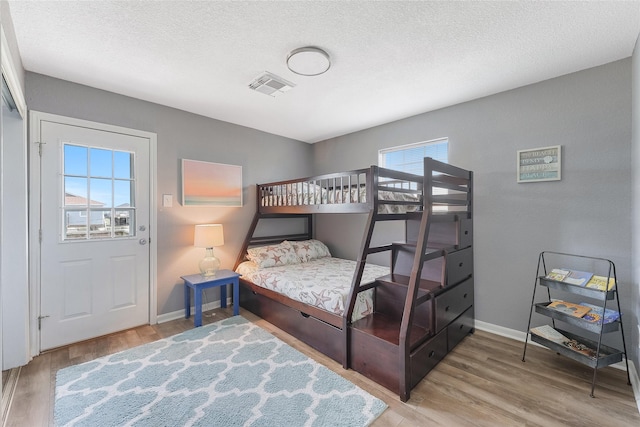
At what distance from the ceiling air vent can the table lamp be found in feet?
5.17

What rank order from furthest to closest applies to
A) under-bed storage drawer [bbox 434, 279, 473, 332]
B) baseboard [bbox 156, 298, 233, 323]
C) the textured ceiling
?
baseboard [bbox 156, 298, 233, 323] → under-bed storage drawer [bbox 434, 279, 473, 332] → the textured ceiling

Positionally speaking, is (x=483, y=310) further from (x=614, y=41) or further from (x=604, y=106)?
(x=614, y=41)

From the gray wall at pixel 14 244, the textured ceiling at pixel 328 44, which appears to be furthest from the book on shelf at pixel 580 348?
the gray wall at pixel 14 244

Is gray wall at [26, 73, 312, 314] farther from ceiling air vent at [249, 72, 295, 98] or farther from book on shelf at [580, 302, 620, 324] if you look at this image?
book on shelf at [580, 302, 620, 324]

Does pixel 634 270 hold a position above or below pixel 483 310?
above

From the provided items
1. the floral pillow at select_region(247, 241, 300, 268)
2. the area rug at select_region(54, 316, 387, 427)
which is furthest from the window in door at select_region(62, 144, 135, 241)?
the floral pillow at select_region(247, 241, 300, 268)

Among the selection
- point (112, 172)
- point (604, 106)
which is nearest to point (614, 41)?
point (604, 106)

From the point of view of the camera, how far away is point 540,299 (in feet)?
8.54

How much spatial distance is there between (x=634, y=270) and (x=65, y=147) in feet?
15.7

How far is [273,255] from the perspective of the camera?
3643 millimetres

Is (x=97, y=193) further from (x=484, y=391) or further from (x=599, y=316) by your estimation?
(x=599, y=316)

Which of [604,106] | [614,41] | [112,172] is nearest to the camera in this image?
[614,41]

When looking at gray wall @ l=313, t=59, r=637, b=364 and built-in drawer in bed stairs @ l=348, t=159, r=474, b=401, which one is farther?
gray wall @ l=313, t=59, r=637, b=364

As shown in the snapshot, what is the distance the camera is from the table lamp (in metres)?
3.19
